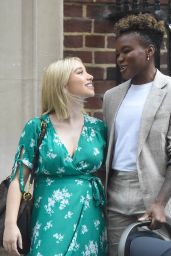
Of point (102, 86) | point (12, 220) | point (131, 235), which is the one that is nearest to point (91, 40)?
point (102, 86)

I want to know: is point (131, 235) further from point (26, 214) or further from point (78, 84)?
point (78, 84)

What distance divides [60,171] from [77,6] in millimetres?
1616

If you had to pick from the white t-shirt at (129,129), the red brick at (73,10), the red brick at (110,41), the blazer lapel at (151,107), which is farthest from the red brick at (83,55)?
the blazer lapel at (151,107)

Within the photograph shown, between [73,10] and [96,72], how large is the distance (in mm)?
468

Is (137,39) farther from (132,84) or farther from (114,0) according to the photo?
(114,0)

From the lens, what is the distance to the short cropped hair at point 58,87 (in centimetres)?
374

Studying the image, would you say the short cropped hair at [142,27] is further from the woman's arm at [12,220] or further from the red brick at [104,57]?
the red brick at [104,57]

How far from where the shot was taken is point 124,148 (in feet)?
12.0

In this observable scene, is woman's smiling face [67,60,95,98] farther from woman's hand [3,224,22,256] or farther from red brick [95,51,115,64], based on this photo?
red brick [95,51,115,64]

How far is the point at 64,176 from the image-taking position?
3.68 m

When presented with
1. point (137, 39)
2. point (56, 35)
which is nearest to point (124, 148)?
point (137, 39)

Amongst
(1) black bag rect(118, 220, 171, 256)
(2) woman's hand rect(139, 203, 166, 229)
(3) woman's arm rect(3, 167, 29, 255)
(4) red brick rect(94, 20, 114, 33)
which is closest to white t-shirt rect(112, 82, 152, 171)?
(2) woman's hand rect(139, 203, 166, 229)

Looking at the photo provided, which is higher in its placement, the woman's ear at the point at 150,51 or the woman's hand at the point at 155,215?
the woman's ear at the point at 150,51

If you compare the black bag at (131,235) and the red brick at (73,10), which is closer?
the black bag at (131,235)
